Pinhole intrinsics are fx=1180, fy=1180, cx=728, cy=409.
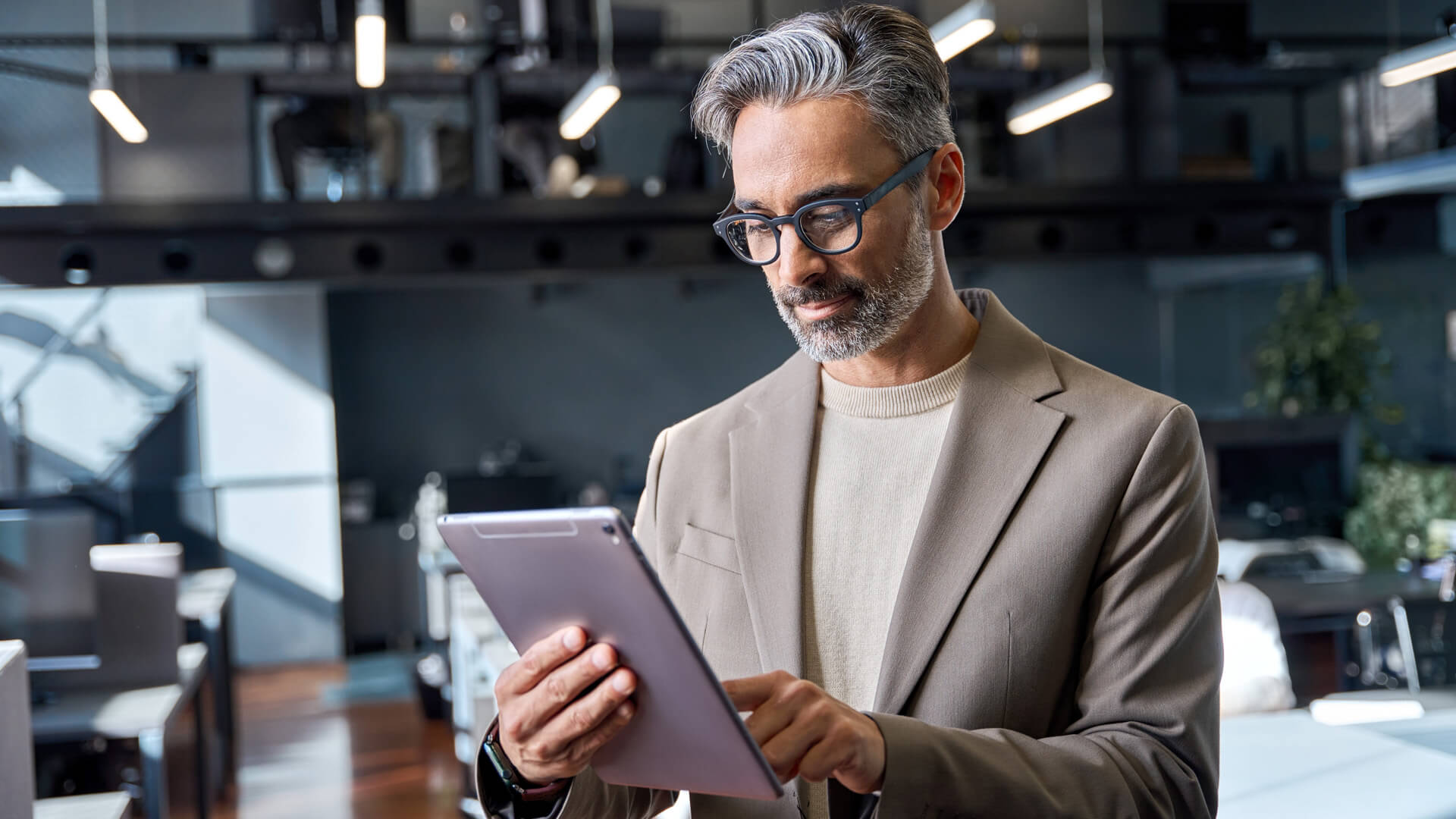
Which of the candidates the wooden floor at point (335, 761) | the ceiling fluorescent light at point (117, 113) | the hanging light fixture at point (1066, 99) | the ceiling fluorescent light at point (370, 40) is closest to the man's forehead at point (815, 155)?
the ceiling fluorescent light at point (370, 40)

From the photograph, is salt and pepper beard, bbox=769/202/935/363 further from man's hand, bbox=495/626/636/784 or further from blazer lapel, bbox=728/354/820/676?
man's hand, bbox=495/626/636/784

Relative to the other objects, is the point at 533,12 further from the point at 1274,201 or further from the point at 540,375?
the point at 1274,201

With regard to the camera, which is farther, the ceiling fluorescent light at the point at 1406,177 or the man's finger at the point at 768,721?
the ceiling fluorescent light at the point at 1406,177

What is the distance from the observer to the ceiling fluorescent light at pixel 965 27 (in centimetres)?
522

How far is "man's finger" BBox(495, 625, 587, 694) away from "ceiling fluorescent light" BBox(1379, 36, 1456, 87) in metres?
6.20

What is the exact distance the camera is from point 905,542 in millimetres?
1300

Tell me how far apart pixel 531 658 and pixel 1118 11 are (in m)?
12.5

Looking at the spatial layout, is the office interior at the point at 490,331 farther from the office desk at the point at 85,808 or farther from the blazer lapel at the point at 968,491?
the blazer lapel at the point at 968,491

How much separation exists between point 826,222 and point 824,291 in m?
0.08

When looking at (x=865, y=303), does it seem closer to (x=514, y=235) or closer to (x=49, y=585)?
(x=49, y=585)

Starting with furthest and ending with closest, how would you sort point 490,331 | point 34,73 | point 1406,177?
1. point 490,331
2. point 1406,177
3. point 34,73

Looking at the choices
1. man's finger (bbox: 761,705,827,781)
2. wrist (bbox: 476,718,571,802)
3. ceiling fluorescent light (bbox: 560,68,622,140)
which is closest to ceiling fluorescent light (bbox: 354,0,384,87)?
ceiling fluorescent light (bbox: 560,68,622,140)

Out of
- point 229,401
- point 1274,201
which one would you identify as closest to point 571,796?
point 1274,201

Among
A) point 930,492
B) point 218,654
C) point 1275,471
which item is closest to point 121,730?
point 218,654
